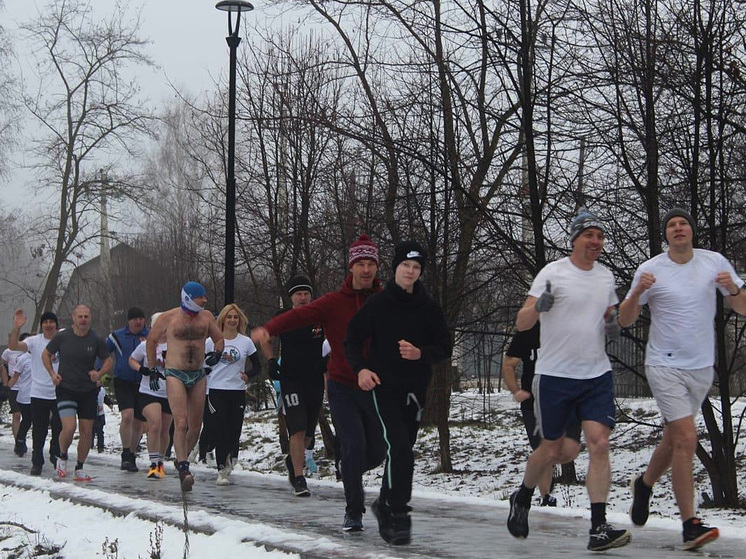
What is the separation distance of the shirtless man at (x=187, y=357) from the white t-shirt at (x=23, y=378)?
6700mm

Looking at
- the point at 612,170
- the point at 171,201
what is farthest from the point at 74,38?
the point at 612,170

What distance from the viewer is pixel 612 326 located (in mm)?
Answer: 7062

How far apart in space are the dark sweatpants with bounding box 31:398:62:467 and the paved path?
550mm

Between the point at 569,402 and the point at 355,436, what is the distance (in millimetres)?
1783

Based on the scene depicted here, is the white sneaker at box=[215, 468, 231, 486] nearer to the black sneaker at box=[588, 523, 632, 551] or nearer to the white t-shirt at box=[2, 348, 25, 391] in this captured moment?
the black sneaker at box=[588, 523, 632, 551]

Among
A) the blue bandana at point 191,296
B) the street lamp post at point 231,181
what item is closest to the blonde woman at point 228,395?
the blue bandana at point 191,296

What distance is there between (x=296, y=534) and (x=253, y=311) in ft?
50.7

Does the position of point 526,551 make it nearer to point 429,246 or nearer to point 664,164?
point 664,164

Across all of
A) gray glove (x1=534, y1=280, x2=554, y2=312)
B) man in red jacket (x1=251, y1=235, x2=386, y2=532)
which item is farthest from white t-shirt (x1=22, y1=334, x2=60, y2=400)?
gray glove (x1=534, y1=280, x2=554, y2=312)

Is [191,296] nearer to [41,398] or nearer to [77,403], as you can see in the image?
[77,403]

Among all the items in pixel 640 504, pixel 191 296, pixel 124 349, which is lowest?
pixel 640 504

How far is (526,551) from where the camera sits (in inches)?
275

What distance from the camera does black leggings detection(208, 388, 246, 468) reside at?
1307 cm

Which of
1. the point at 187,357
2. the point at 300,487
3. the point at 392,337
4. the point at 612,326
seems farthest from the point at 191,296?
the point at 612,326
